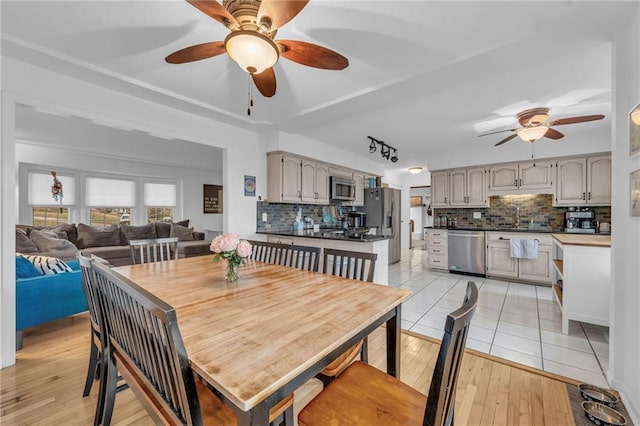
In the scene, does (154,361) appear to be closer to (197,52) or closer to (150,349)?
(150,349)

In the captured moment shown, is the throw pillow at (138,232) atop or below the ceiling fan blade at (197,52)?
below

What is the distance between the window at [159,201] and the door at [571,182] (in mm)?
8186

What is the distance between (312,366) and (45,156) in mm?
6864

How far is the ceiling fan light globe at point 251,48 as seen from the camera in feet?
4.45

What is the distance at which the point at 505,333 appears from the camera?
2.64 meters

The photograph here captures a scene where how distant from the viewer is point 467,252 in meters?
4.97

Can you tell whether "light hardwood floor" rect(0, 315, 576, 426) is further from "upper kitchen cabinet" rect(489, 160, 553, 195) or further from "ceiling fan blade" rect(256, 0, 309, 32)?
"upper kitchen cabinet" rect(489, 160, 553, 195)

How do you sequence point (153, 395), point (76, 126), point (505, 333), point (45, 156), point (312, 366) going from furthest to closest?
point (45, 156), point (76, 126), point (505, 333), point (153, 395), point (312, 366)

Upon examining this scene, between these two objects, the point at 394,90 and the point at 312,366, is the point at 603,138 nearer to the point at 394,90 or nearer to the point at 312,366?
the point at 394,90

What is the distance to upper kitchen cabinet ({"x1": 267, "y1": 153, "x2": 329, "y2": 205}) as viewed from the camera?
4086mm

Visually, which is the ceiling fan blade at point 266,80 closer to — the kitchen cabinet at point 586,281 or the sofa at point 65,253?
the sofa at point 65,253

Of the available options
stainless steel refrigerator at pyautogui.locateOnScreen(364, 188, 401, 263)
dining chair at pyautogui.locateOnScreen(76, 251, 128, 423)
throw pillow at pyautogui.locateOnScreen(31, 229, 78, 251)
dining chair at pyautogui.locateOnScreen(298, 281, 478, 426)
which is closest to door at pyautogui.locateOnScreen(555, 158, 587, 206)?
stainless steel refrigerator at pyautogui.locateOnScreen(364, 188, 401, 263)

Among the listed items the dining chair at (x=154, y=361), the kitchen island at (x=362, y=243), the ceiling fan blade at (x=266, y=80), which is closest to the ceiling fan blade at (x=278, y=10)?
the ceiling fan blade at (x=266, y=80)

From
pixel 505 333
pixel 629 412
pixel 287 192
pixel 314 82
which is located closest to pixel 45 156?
pixel 287 192
